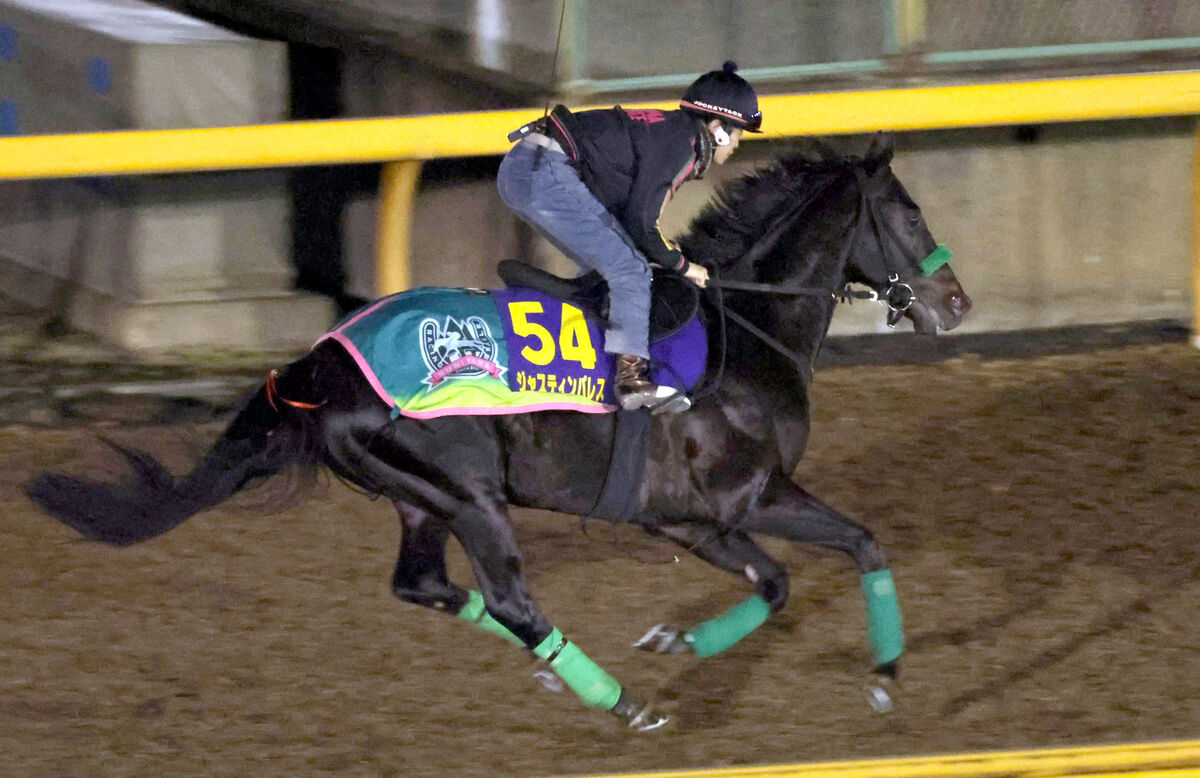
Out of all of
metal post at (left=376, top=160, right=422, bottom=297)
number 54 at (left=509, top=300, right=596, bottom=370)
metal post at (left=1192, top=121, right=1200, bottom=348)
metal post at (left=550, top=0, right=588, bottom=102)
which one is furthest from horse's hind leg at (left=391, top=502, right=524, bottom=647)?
metal post at (left=1192, top=121, right=1200, bottom=348)

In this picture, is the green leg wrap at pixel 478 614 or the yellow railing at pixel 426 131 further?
the yellow railing at pixel 426 131

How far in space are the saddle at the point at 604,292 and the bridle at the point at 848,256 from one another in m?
0.19

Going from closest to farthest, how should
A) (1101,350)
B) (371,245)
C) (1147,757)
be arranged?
(1147,757) < (1101,350) < (371,245)

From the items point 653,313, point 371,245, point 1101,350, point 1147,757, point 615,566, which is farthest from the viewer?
point 371,245

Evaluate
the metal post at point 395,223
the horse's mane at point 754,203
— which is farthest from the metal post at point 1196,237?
the metal post at point 395,223

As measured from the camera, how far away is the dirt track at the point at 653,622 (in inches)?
183

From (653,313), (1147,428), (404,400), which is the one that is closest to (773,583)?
(653,313)

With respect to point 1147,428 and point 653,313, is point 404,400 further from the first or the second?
point 1147,428

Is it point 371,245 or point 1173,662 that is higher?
point 371,245

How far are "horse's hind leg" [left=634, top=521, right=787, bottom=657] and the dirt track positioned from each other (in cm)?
18

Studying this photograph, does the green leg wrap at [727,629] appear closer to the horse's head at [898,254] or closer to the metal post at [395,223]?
the horse's head at [898,254]

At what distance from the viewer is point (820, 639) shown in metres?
5.41

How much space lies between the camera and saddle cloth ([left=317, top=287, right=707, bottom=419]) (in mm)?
4488

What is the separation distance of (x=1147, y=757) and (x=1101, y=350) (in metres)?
4.74
